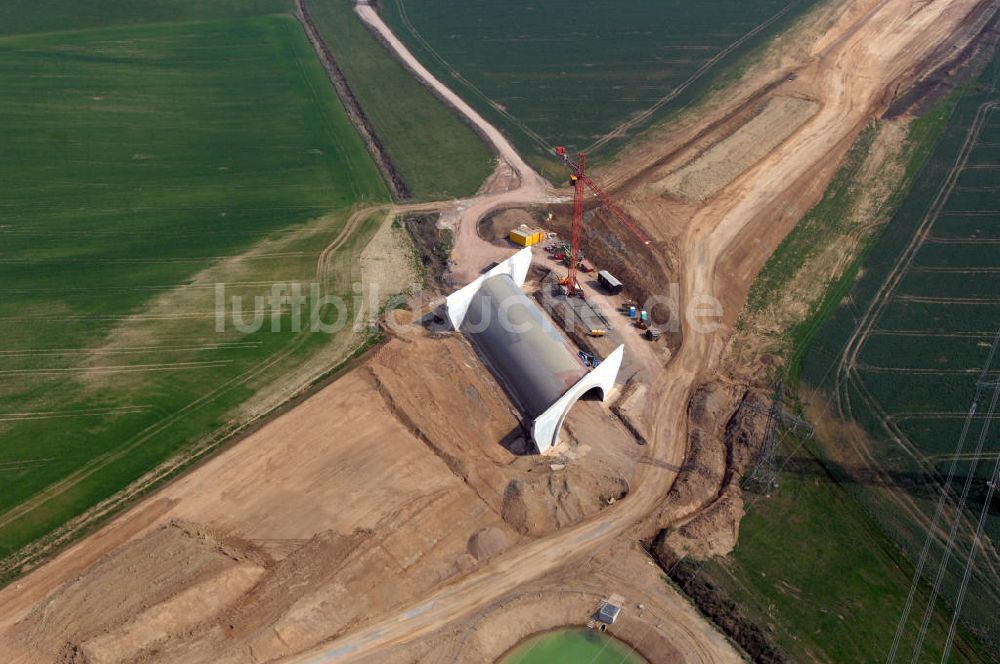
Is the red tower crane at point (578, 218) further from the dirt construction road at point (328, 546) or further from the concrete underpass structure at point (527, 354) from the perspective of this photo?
the dirt construction road at point (328, 546)

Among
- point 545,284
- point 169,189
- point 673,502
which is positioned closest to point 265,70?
point 169,189

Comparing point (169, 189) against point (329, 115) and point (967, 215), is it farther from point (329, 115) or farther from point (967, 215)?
point (967, 215)

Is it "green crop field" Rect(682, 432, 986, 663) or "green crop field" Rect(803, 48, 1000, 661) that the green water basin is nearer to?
"green crop field" Rect(682, 432, 986, 663)

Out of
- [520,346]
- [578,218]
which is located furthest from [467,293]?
[578,218]

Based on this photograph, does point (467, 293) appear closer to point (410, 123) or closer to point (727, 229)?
→ point (727, 229)

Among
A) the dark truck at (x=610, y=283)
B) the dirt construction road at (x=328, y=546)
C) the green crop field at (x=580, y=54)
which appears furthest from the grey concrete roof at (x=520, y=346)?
the green crop field at (x=580, y=54)

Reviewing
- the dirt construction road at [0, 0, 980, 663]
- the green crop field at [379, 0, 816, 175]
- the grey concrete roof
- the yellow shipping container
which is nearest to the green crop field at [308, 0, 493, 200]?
the green crop field at [379, 0, 816, 175]
